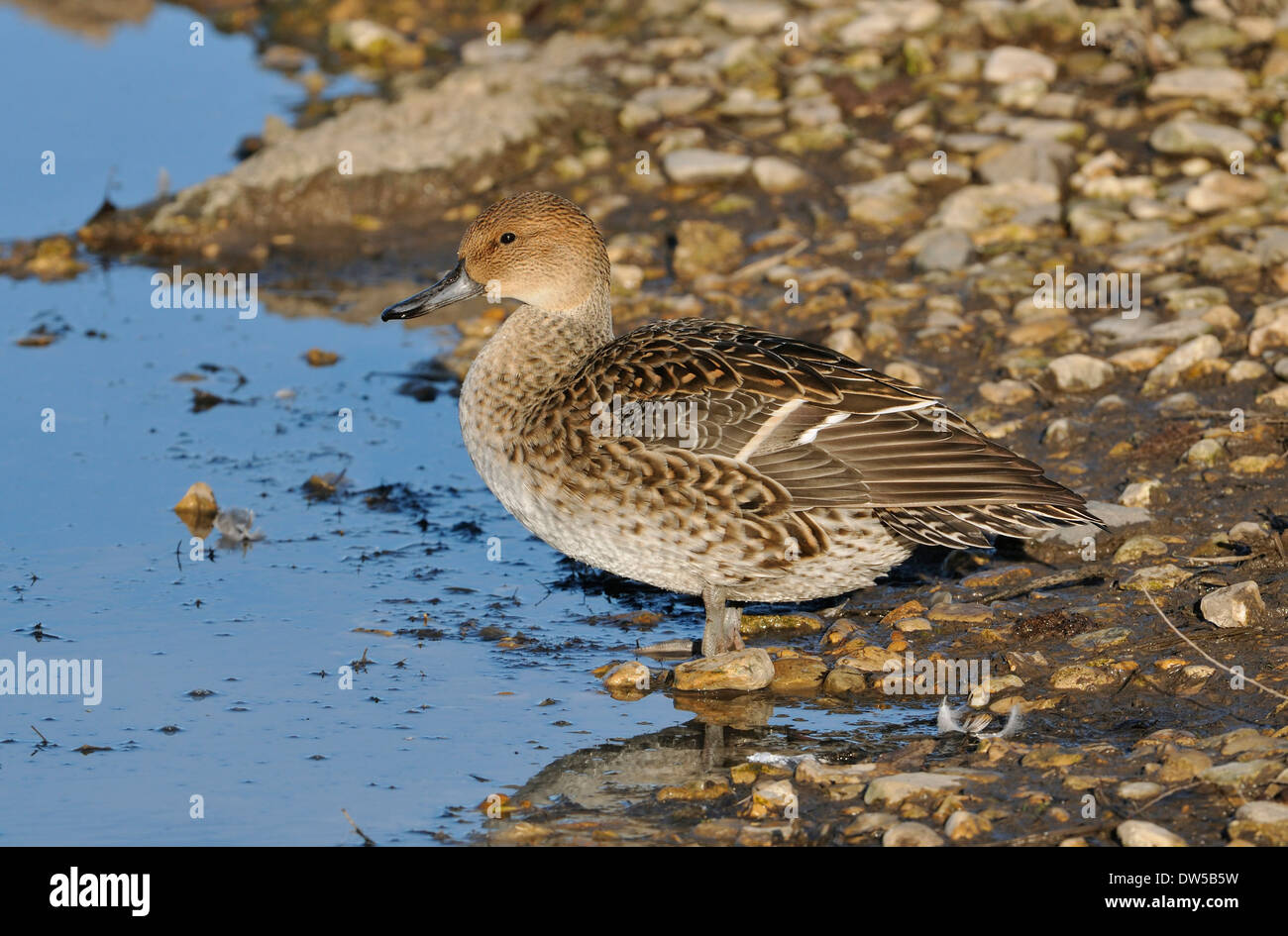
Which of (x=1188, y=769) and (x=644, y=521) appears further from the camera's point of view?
(x=644, y=521)

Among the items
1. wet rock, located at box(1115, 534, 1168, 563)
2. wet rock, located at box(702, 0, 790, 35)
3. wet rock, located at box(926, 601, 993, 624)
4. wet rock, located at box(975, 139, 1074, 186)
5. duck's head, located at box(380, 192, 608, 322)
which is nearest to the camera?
wet rock, located at box(926, 601, 993, 624)

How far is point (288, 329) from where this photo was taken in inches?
387

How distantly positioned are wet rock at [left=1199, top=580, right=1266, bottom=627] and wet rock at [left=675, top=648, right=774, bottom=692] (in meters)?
1.52

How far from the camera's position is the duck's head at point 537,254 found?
6711 mm

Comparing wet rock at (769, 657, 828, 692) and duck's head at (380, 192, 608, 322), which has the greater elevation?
duck's head at (380, 192, 608, 322)

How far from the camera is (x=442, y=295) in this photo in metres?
6.99

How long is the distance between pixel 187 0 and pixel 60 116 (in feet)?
13.1

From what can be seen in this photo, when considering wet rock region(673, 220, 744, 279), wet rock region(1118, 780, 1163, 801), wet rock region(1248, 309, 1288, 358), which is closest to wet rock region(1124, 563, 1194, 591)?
wet rock region(1118, 780, 1163, 801)

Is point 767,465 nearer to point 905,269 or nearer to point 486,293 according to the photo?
point 486,293

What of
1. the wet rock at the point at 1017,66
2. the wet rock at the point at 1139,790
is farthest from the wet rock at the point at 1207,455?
the wet rock at the point at 1017,66

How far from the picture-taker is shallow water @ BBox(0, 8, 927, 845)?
5.20 meters

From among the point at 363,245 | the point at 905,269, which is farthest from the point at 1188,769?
the point at 363,245

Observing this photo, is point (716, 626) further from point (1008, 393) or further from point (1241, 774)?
point (1008, 393)

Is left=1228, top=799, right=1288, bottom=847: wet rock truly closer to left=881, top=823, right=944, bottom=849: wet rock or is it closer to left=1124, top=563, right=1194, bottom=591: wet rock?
left=881, top=823, right=944, bottom=849: wet rock
